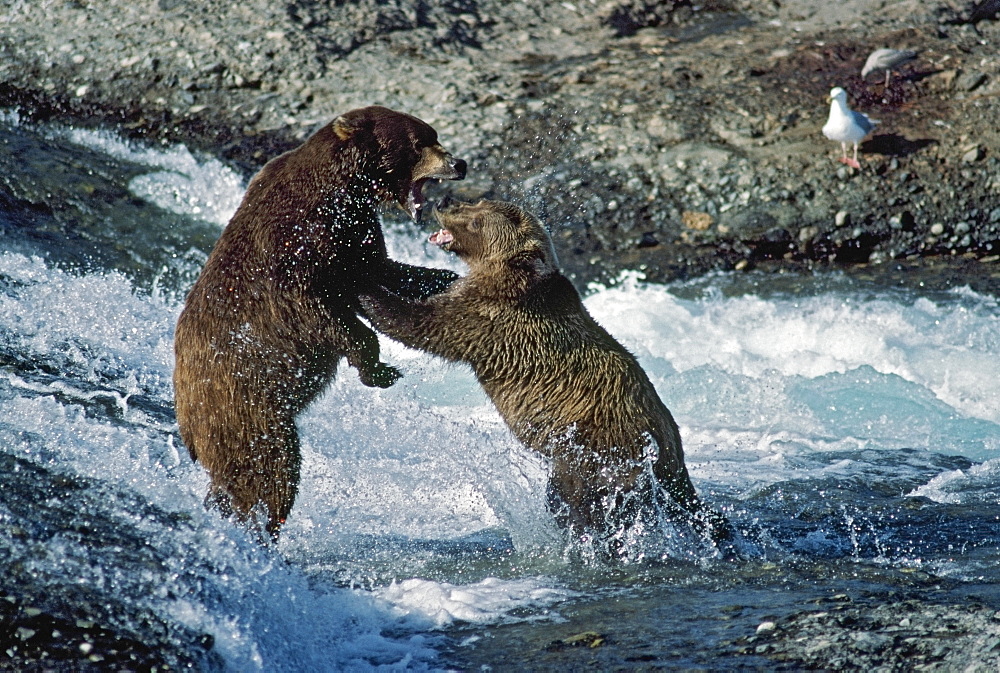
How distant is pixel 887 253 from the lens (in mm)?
10859

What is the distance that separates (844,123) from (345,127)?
254 inches

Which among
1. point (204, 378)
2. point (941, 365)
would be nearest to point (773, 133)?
point (941, 365)

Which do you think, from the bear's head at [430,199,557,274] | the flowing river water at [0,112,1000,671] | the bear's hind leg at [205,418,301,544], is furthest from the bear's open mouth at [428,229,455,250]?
the bear's hind leg at [205,418,301,544]

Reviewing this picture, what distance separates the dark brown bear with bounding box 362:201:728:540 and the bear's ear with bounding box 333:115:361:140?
861 millimetres

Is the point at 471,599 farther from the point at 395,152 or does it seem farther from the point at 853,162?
the point at 853,162

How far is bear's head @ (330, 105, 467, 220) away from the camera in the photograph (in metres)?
6.02

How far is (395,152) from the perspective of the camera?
611 centimetres

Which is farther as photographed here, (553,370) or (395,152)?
(553,370)

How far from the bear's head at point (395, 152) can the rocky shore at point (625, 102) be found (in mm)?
4609

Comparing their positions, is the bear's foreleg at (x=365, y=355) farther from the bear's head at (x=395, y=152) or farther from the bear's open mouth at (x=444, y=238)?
the bear's open mouth at (x=444, y=238)

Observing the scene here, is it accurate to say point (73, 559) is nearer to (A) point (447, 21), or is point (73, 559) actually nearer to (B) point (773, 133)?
(B) point (773, 133)

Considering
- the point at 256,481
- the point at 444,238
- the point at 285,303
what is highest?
the point at 444,238

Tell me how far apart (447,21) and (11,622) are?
10.5m

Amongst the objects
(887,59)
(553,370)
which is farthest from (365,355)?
(887,59)
